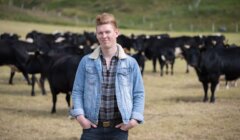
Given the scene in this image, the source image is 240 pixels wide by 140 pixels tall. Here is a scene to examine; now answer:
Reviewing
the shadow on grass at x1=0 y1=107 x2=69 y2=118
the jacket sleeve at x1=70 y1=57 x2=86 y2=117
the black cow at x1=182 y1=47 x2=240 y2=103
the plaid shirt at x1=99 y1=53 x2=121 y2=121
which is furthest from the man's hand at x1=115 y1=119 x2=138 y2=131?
the black cow at x1=182 y1=47 x2=240 y2=103

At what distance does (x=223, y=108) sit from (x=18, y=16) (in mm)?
52304

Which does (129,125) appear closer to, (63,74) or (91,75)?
(91,75)

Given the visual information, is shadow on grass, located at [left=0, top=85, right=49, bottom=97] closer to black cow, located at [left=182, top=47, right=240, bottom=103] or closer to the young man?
black cow, located at [left=182, top=47, right=240, bottom=103]

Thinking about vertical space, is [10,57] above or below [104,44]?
below

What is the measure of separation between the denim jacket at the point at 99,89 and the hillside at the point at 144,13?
57.3 m

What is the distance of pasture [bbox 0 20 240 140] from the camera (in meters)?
10.2

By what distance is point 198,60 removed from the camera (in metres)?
14.6

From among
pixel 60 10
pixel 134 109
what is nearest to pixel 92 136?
pixel 134 109

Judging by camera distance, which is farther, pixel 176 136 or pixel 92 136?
pixel 176 136

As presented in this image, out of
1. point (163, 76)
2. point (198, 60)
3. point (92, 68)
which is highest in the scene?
point (92, 68)

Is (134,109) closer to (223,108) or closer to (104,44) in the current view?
(104,44)

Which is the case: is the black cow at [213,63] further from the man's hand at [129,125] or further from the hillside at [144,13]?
the hillside at [144,13]

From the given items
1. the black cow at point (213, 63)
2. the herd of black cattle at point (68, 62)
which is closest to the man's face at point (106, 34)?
the herd of black cattle at point (68, 62)

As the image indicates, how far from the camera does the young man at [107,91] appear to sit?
5.09 m
